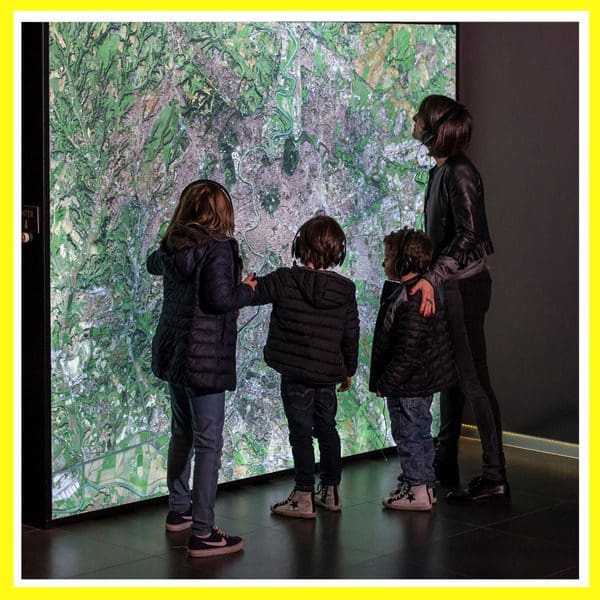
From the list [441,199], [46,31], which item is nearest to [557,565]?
[441,199]

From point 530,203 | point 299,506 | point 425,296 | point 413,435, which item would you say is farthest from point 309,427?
point 530,203

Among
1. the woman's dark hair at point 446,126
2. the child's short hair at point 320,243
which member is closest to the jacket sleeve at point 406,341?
the child's short hair at point 320,243

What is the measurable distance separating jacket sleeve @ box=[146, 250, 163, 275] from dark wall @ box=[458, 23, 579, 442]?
8.06 ft

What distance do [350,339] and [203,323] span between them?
29.4 inches

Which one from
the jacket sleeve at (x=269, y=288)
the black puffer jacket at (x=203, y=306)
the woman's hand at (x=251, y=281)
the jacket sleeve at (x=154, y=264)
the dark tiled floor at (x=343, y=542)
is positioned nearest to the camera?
the dark tiled floor at (x=343, y=542)

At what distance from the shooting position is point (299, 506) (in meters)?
4.79

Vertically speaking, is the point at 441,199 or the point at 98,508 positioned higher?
the point at 441,199

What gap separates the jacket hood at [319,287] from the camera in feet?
15.0

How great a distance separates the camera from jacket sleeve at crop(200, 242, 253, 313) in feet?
13.6

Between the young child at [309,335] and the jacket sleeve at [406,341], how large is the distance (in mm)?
180

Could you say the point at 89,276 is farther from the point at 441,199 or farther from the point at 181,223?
the point at 441,199

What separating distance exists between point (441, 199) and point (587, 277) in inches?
40.0

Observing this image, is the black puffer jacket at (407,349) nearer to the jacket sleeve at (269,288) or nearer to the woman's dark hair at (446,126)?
the jacket sleeve at (269,288)

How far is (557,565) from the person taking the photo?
162 inches
